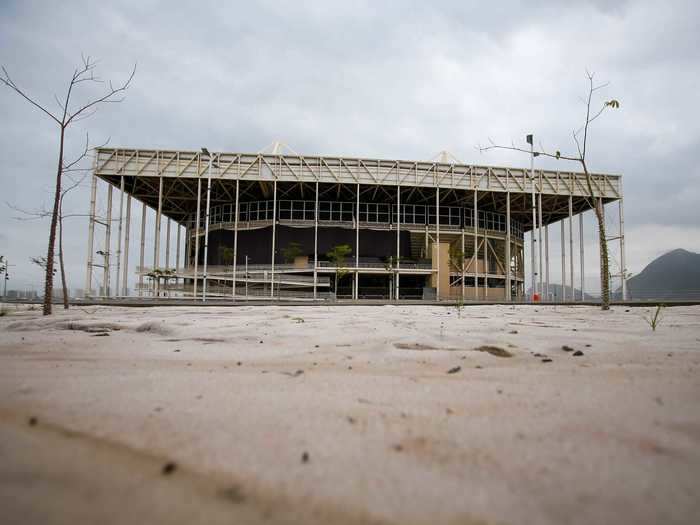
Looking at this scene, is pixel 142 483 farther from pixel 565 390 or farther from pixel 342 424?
pixel 565 390

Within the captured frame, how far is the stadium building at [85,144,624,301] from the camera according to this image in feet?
105

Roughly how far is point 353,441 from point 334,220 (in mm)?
37704

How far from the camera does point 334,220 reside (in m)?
38.4

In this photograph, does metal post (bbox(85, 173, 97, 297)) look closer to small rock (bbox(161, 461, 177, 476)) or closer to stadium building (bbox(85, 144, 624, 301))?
stadium building (bbox(85, 144, 624, 301))

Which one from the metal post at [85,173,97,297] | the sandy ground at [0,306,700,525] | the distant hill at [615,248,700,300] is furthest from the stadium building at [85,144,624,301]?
the distant hill at [615,248,700,300]

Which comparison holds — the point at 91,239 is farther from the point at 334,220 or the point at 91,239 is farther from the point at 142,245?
the point at 334,220

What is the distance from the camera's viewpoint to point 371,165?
111ft

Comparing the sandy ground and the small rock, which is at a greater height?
the small rock

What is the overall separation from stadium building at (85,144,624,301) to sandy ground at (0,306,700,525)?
2791cm

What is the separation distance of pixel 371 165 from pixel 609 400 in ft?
111

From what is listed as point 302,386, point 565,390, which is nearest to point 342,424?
point 302,386

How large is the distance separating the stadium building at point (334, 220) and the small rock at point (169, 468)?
28.7m

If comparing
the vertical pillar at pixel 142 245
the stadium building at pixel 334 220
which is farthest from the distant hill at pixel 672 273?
the vertical pillar at pixel 142 245

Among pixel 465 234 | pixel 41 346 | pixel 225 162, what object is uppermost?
pixel 225 162
